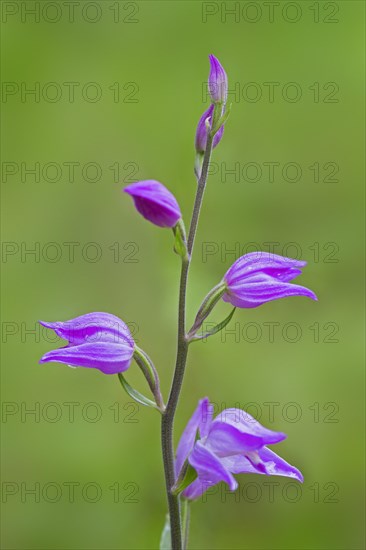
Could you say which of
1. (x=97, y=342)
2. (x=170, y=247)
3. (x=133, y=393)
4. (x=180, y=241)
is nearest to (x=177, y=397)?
Result: (x=133, y=393)

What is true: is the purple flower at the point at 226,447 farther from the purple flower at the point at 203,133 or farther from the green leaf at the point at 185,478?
the purple flower at the point at 203,133

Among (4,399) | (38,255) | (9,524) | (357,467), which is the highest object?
(38,255)

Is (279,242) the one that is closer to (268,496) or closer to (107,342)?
(268,496)

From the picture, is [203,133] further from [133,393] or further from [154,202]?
[133,393]

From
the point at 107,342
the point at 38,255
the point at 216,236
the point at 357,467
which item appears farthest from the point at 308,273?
the point at 107,342

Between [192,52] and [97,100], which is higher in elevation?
[192,52]

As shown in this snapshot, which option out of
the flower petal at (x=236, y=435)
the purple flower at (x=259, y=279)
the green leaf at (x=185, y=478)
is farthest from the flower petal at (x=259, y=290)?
the green leaf at (x=185, y=478)
